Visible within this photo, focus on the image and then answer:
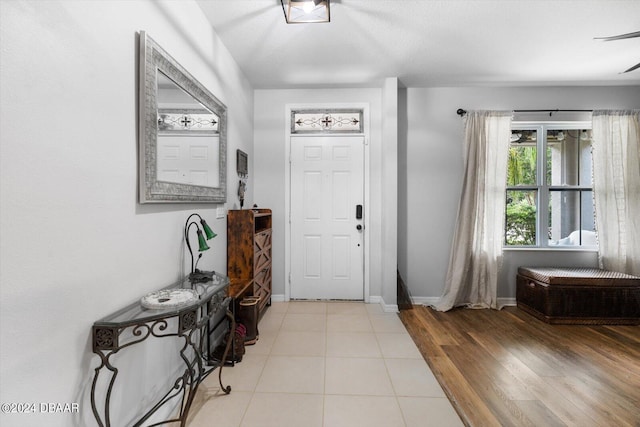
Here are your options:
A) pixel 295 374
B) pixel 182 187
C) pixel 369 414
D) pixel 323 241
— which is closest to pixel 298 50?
pixel 182 187

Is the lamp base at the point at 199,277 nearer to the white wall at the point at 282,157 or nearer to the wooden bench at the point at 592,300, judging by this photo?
the white wall at the point at 282,157

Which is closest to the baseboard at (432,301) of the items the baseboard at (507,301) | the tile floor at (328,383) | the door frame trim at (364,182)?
the baseboard at (507,301)

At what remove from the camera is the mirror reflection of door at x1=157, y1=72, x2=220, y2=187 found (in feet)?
5.36

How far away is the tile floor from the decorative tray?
798mm

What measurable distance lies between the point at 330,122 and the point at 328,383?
287 centimetres

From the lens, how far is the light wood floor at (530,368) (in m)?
1.71

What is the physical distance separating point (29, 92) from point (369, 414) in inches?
83.8

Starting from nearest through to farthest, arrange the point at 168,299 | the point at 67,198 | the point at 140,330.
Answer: the point at 67,198 → the point at 140,330 → the point at 168,299

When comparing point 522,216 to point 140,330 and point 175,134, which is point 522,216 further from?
point 140,330

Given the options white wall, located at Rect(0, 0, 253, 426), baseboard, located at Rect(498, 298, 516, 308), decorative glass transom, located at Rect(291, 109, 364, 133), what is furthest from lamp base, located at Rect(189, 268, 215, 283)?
baseboard, located at Rect(498, 298, 516, 308)

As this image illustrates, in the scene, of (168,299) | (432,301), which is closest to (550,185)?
(432,301)

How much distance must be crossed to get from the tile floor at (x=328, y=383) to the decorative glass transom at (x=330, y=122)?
2321 mm

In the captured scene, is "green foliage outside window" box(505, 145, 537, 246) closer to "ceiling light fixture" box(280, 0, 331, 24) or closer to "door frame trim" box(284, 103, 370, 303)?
"door frame trim" box(284, 103, 370, 303)

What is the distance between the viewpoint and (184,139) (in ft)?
6.18
